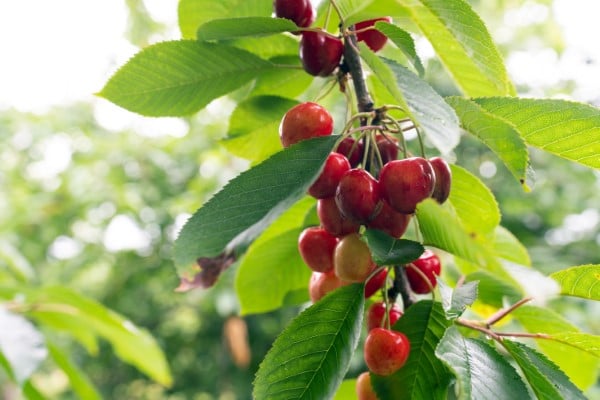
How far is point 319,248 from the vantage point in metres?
0.59

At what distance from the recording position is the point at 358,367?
2.88 metres

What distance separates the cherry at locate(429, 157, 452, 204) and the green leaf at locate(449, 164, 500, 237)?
9 centimetres

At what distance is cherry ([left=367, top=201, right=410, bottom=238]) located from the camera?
0.53 metres

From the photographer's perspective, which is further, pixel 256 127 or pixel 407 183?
pixel 256 127

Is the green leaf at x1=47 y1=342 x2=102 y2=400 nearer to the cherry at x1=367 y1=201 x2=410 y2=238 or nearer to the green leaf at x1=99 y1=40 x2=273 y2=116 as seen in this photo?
the green leaf at x1=99 y1=40 x2=273 y2=116

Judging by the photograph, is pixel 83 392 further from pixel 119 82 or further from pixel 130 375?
pixel 130 375

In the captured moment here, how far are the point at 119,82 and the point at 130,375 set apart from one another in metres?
5.10

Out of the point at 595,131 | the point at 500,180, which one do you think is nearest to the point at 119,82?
the point at 595,131

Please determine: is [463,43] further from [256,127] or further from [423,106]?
[256,127]

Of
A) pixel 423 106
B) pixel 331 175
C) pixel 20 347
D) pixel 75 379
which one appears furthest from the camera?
pixel 75 379

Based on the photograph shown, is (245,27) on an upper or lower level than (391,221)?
upper

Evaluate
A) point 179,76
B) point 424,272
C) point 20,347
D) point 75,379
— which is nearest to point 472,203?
point 424,272

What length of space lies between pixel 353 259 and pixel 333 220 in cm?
4

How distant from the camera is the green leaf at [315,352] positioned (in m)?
0.50
